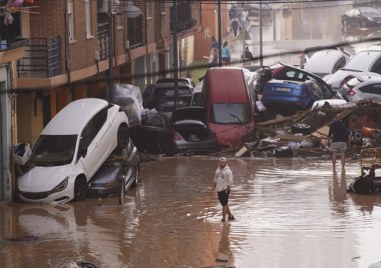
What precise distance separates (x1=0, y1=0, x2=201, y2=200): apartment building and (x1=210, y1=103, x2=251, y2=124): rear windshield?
11.0 ft

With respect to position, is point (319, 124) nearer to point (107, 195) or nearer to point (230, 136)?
point (230, 136)

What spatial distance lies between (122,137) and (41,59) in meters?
4.22

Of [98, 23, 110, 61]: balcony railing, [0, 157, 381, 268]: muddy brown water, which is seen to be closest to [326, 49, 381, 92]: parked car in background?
[98, 23, 110, 61]: balcony railing

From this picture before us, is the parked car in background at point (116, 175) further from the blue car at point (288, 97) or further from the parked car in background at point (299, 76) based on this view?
the parked car in background at point (299, 76)

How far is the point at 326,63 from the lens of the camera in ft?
163

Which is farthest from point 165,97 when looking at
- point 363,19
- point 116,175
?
point 363,19

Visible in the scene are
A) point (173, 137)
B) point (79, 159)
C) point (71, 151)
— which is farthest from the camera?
point (173, 137)

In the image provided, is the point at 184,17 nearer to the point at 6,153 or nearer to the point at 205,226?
the point at 6,153

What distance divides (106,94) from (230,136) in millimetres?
6073

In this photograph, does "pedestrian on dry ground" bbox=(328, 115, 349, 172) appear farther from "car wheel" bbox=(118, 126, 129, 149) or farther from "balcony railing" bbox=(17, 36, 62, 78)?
"balcony railing" bbox=(17, 36, 62, 78)

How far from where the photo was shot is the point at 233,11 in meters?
79.3

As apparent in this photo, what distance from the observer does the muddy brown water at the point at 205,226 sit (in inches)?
822

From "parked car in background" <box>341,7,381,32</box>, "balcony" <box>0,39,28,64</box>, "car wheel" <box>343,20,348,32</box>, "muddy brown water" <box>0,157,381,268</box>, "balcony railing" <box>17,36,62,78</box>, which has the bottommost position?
"muddy brown water" <box>0,157,381,268</box>

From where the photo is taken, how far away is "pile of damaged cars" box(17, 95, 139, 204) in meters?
26.6
